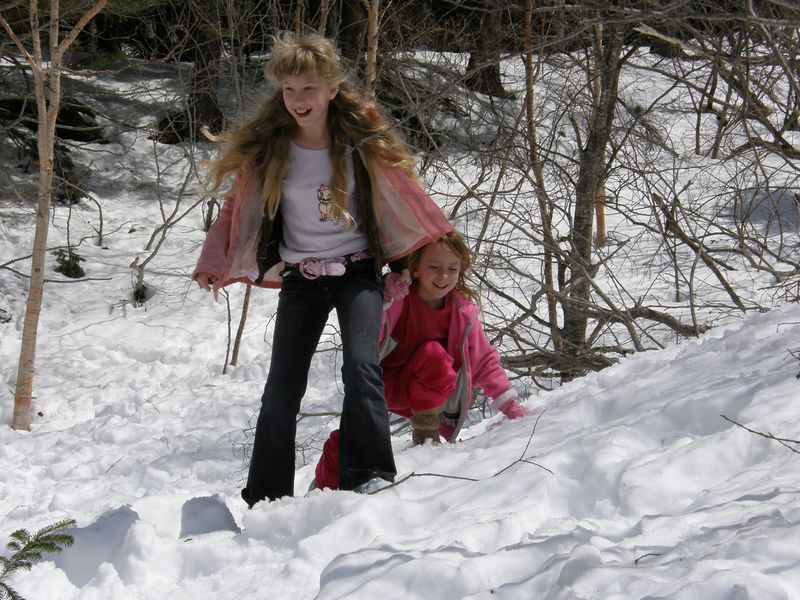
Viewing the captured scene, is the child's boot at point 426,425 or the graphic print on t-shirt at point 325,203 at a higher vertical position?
the graphic print on t-shirt at point 325,203

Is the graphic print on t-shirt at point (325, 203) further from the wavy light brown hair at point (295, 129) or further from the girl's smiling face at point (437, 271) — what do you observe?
the girl's smiling face at point (437, 271)

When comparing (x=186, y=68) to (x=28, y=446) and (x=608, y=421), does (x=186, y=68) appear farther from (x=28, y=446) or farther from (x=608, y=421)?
(x=608, y=421)

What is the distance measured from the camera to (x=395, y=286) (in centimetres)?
319

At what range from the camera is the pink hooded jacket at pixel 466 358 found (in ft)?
11.3

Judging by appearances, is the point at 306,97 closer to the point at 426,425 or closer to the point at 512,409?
the point at 426,425

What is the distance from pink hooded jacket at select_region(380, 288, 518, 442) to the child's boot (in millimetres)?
58

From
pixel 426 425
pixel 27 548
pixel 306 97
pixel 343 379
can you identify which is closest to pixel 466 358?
pixel 426 425

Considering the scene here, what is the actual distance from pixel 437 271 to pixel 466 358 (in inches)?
15.2

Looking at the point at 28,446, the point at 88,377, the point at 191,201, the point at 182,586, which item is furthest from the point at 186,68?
the point at 182,586

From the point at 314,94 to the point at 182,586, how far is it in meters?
1.64

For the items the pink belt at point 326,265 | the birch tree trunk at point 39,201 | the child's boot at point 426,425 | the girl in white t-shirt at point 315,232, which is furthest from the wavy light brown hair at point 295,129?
the birch tree trunk at point 39,201

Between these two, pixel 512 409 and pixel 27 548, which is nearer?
pixel 27 548

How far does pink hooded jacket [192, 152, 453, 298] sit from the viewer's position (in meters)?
3.07

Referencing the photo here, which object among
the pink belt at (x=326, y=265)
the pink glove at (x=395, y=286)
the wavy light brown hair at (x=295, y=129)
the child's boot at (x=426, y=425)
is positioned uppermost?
the wavy light brown hair at (x=295, y=129)
